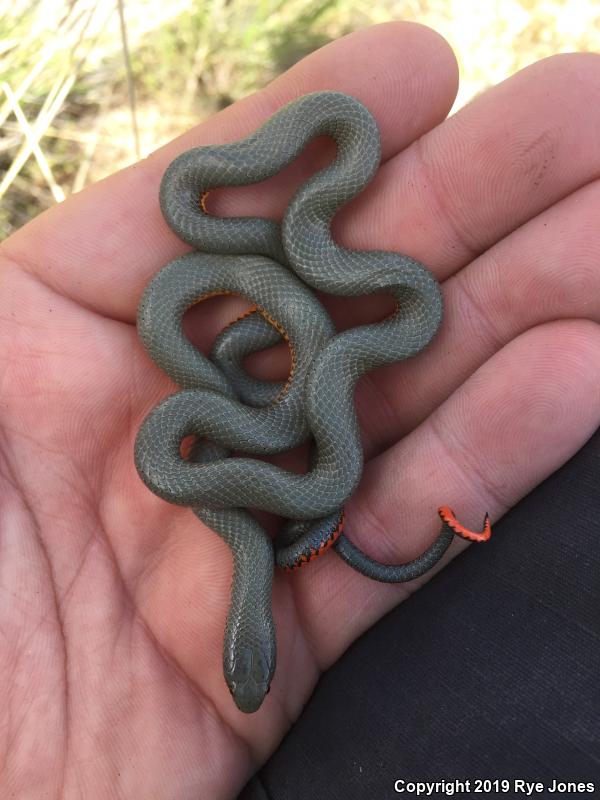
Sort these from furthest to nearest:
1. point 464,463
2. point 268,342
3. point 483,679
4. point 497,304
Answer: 1. point 268,342
2. point 497,304
3. point 464,463
4. point 483,679

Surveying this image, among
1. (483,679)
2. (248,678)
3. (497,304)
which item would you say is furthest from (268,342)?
(483,679)

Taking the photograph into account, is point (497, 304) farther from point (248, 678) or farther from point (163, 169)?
point (248, 678)

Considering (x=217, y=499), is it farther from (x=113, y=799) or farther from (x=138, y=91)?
(x=138, y=91)

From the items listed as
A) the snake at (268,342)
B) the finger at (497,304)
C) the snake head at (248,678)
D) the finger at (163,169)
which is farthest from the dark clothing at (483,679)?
the finger at (163,169)

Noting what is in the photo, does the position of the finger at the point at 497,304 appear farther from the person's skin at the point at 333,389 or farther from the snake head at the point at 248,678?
the snake head at the point at 248,678

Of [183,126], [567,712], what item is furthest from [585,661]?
[183,126]
